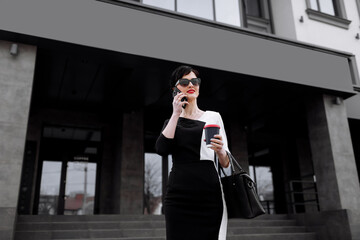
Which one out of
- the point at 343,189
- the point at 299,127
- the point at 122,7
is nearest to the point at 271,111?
the point at 299,127

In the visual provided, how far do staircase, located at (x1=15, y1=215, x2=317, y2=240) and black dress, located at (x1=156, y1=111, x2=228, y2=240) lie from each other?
4889 mm

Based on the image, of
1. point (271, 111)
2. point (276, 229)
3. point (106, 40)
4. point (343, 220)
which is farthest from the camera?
point (271, 111)

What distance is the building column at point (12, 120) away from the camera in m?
4.96

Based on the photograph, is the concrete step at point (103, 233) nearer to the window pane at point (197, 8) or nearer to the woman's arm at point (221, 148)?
the woman's arm at point (221, 148)

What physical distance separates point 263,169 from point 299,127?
249 cm

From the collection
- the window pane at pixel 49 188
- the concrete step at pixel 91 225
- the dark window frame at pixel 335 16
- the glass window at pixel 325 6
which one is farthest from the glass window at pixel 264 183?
the window pane at pixel 49 188

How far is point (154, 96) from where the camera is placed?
8984 mm

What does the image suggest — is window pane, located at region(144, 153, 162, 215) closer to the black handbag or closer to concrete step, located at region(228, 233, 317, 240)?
concrete step, located at region(228, 233, 317, 240)

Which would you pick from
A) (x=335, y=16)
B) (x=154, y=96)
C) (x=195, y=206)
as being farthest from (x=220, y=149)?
(x=335, y=16)

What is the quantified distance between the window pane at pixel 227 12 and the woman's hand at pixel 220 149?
7575 mm

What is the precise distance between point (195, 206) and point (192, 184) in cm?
13

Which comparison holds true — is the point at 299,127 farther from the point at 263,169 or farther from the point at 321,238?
the point at 321,238

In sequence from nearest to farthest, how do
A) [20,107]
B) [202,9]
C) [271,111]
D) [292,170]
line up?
[20,107], [202,9], [271,111], [292,170]

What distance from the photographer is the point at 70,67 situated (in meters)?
7.47
